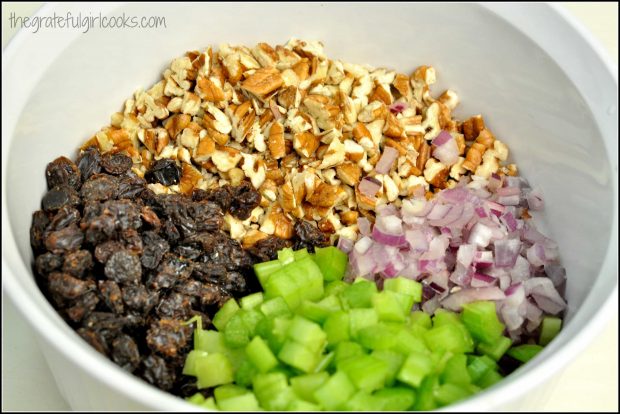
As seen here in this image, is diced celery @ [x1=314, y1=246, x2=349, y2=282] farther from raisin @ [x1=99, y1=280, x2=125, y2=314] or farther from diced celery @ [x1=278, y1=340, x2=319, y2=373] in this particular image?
raisin @ [x1=99, y1=280, x2=125, y2=314]

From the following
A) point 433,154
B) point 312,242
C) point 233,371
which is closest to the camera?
point 233,371

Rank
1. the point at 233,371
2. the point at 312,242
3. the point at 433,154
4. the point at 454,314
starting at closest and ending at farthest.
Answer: the point at 233,371 → the point at 454,314 → the point at 312,242 → the point at 433,154

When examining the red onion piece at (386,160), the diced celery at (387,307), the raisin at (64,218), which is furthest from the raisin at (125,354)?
the red onion piece at (386,160)

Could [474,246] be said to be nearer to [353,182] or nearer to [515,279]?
[515,279]

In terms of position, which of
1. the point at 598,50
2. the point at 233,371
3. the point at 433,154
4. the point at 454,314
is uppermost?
the point at 598,50

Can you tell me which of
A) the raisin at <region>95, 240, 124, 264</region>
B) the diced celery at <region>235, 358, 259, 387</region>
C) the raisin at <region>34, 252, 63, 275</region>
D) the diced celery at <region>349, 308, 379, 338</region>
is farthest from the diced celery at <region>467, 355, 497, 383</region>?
the raisin at <region>34, 252, 63, 275</region>

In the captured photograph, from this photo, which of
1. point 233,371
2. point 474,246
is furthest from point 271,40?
point 233,371

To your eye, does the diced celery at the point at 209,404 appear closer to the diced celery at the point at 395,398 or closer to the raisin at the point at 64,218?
the diced celery at the point at 395,398

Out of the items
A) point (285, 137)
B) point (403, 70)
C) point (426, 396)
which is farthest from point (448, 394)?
point (403, 70)

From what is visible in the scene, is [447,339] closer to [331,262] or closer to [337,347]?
[337,347]
